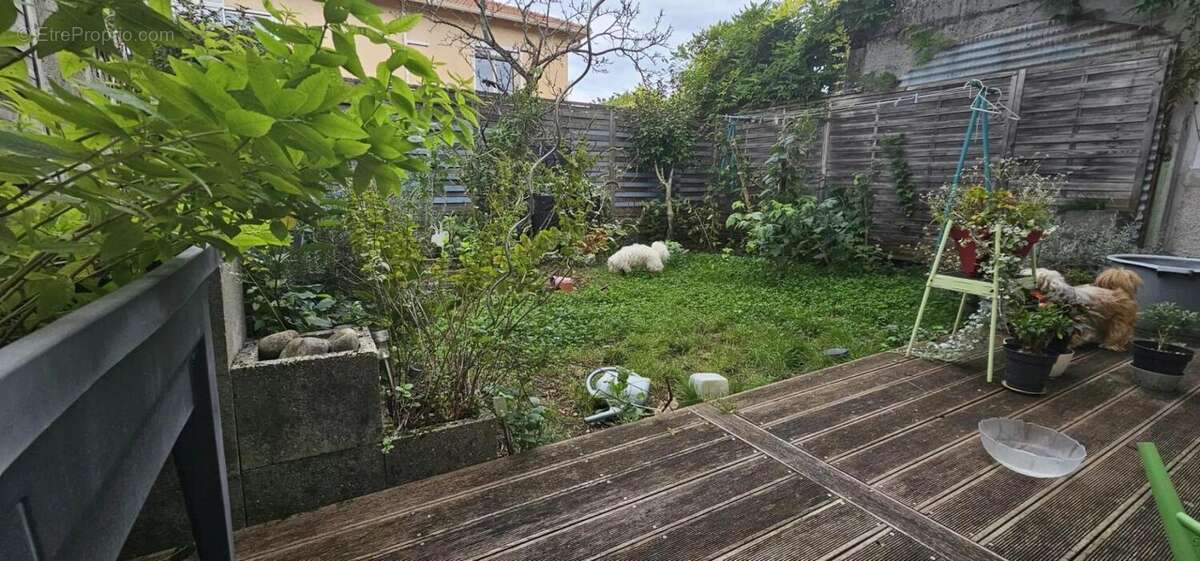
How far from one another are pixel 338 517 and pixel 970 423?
7.30ft

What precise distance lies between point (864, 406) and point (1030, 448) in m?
Result: 0.53

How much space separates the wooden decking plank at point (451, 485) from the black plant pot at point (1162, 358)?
2.14 meters

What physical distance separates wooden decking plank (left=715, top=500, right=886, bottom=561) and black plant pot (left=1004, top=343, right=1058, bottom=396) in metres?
1.40

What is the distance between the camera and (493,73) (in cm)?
539

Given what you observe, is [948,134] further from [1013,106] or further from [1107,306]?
[1107,306]

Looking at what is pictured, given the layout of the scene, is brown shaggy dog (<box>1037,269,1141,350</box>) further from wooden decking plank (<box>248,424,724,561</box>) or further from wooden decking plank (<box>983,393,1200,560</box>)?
wooden decking plank (<box>248,424,724,561</box>)

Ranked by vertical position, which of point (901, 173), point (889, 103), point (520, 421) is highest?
point (889, 103)

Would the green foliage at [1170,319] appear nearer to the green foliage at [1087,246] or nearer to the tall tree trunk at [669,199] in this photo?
the green foliage at [1087,246]

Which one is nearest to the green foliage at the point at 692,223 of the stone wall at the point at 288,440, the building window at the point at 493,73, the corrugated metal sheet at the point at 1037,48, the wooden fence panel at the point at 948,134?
the wooden fence panel at the point at 948,134

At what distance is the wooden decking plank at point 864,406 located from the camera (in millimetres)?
1920

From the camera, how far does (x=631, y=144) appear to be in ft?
20.3

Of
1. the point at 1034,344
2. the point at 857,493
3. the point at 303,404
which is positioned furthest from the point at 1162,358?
the point at 303,404

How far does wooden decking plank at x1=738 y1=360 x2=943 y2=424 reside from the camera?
6.70 feet

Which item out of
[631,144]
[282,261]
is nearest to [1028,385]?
[282,261]
